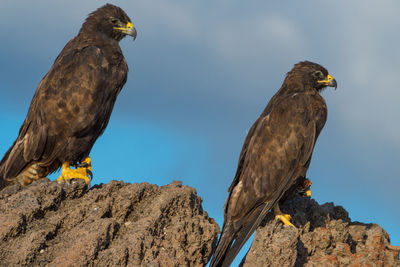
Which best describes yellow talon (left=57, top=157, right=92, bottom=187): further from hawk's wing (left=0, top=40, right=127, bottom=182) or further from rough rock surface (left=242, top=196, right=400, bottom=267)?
rough rock surface (left=242, top=196, right=400, bottom=267)

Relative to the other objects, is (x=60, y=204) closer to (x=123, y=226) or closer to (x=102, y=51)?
(x=123, y=226)

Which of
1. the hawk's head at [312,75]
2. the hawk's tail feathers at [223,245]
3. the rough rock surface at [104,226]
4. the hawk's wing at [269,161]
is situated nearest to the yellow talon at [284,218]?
the hawk's wing at [269,161]

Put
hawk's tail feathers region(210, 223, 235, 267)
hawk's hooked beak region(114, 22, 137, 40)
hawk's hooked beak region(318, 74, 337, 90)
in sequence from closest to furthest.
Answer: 1. hawk's tail feathers region(210, 223, 235, 267)
2. hawk's hooked beak region(318, 74, 337, 90)
3. hawk's hooked beak region(114, 22, 137, 40)

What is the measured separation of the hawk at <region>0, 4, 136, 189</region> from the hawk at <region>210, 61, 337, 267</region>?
2.57 meters

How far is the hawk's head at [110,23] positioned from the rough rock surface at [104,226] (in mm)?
3329

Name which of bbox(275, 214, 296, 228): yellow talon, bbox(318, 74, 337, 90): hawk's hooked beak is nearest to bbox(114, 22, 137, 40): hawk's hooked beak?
bbox(318, 74, 337, 90): hawk's hooked beak

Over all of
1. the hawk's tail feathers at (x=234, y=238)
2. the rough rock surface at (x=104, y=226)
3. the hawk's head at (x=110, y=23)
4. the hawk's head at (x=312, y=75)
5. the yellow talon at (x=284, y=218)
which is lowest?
the rough rock surface at (x=104, y=226)

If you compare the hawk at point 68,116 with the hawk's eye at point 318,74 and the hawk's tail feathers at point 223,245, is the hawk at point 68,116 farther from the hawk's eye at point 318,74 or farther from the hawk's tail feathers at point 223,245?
the hawk's eye at point 318,74

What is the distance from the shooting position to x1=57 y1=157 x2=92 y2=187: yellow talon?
8906mm

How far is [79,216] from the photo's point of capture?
7.91 m

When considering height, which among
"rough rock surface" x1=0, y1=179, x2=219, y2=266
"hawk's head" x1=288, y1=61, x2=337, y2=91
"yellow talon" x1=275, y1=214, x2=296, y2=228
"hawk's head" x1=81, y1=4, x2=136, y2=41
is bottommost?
"rough rock surface" x1=0, y1=179, x2=219, y2=266

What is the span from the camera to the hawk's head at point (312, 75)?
10039 millimetres

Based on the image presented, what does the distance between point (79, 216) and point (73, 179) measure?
42.7 inches

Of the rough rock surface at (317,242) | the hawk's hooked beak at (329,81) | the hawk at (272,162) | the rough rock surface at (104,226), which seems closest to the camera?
the rough rock surface at (104,226)
